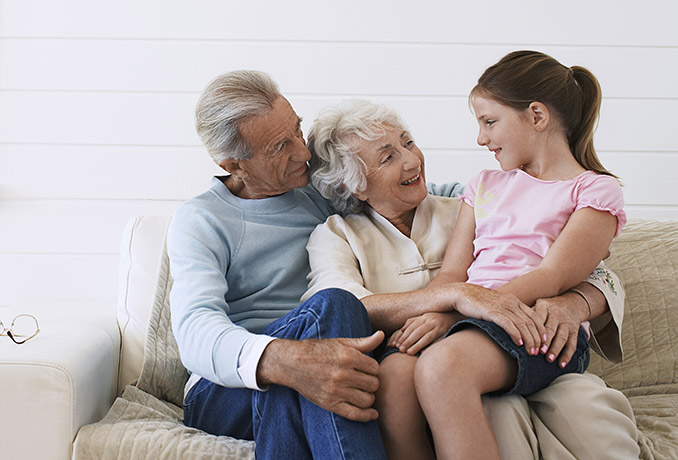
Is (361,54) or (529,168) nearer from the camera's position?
(529,168)

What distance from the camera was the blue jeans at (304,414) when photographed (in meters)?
1.24

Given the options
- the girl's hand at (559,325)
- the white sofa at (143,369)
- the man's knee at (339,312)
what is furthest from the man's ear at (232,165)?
the girl's hand at (559,325)

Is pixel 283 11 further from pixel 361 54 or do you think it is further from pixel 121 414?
pixel 121 414

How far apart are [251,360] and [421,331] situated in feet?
1.22

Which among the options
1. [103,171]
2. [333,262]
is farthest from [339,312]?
[103,171]

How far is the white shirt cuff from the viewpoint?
51.4 inches

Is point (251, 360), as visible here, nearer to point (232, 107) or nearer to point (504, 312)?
point (504, 312)

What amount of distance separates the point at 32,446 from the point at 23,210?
49.0 inches

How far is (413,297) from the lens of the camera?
1.52 metres

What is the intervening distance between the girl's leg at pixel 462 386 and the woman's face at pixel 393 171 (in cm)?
49

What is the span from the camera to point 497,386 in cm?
134

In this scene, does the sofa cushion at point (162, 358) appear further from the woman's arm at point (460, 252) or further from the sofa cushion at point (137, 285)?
the woman's arm at point (460, 252)

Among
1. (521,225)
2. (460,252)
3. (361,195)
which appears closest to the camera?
(521,225)

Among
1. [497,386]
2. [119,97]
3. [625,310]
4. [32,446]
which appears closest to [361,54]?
[119,97]
